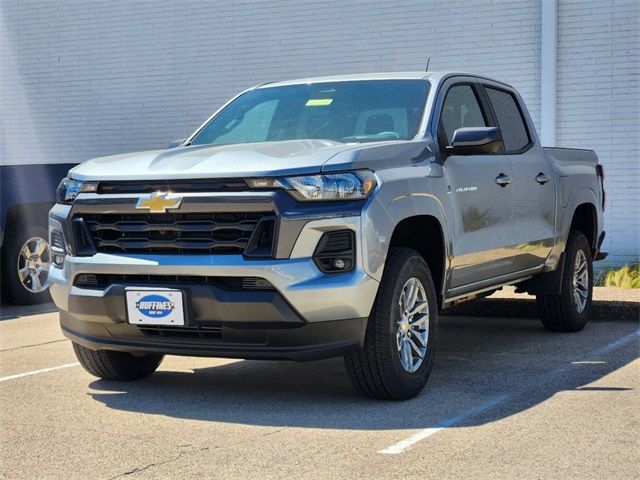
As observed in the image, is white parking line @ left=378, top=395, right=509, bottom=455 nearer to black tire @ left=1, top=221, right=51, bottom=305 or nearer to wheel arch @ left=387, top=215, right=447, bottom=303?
wheel arch @ left=387, top=215, right=447, bottom=303

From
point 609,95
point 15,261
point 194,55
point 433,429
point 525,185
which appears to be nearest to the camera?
point 433,429

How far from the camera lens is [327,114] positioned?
7.44 meters

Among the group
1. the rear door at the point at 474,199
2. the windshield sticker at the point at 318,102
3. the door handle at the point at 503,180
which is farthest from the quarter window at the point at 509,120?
the windshield sticker at the point at 318,102

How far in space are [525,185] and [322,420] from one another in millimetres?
3052

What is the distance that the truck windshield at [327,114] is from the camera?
285 inches

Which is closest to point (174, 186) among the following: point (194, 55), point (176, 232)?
point (176, 232)

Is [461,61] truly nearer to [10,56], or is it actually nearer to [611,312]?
[611,312]

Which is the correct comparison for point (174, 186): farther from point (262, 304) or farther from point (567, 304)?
point (567, 304)

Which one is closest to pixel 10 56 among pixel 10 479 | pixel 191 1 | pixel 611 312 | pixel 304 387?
pixel 191 1

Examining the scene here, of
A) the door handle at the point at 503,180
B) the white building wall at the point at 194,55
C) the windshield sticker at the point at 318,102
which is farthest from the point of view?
the white building wall at the point at 194,55

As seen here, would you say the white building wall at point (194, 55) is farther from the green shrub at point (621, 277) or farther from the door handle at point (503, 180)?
the door handle at point (503, 180)

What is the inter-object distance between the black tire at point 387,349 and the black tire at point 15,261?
5.64 metres

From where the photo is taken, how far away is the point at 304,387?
696 cm

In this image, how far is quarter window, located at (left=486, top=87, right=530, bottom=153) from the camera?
848 centimetres
